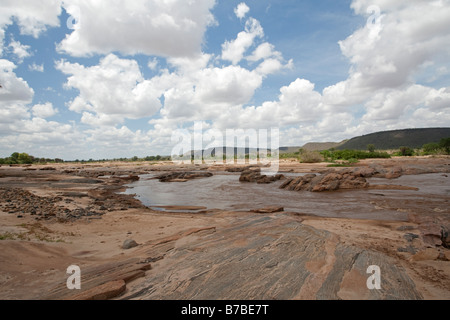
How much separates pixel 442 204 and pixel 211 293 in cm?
1557

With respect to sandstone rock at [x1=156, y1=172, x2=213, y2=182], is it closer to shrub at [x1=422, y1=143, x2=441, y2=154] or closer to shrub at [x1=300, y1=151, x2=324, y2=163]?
shrub at [x1=300, y1=151, x2=324, y2=163]

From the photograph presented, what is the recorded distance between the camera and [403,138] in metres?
125

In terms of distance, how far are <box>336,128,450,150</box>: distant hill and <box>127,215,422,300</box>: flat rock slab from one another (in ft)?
435

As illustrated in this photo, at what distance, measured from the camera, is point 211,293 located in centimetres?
387

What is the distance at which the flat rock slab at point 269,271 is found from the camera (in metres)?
3.84

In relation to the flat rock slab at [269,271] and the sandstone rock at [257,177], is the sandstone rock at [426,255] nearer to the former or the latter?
the flat rock slab at [269,271]

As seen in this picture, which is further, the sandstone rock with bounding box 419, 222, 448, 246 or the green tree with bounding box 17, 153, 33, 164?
the green tree with bounding box 17, 153, 33, 164

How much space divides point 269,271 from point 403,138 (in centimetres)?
15275

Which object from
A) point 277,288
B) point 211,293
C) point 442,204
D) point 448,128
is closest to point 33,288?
point 211,293

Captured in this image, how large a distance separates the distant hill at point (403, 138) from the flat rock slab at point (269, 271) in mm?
132720

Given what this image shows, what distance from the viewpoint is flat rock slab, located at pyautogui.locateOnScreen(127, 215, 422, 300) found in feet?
12.6

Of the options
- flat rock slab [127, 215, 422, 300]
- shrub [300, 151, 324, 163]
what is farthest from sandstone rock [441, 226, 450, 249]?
shrub [300, 151, 324, 163]

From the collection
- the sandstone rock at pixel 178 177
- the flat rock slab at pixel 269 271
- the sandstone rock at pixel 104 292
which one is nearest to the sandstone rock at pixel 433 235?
the flat rock slab at pixel 269 271
